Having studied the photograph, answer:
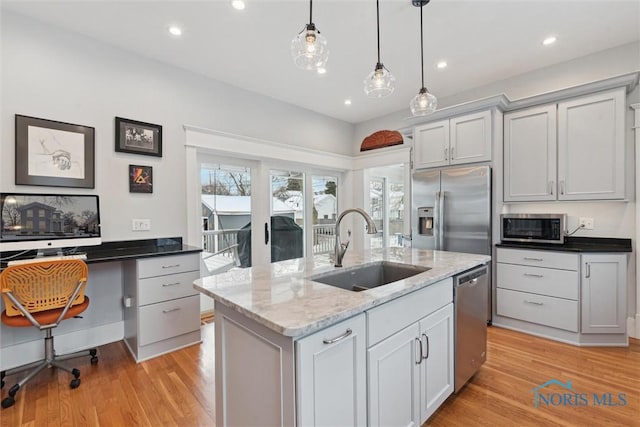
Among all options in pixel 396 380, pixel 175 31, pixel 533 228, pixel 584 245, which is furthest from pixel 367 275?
pixel 175 31

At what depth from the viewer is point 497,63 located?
311 centimetres

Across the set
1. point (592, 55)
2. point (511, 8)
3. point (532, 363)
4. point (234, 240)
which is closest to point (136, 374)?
point (234, 240)

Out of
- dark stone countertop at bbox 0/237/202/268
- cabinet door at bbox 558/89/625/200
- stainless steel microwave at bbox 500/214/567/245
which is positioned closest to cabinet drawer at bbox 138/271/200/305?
dark stone countertop at bbox 0/237/202/268

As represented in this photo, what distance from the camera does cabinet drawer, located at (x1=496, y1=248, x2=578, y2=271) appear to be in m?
2.74

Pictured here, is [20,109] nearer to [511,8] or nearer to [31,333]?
[31,333]

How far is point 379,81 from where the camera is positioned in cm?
203

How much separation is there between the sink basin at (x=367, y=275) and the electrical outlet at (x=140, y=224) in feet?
7.04

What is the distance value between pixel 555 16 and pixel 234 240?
3.94 meters

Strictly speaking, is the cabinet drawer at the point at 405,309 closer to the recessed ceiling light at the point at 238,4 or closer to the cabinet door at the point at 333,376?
the cabinet door at the point at 333,376

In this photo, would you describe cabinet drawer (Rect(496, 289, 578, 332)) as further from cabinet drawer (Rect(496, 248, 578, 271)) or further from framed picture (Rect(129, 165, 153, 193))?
framed picture (Rect(129, 165, 153, 193))

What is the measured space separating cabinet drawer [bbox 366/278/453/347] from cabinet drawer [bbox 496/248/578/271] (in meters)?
1.72

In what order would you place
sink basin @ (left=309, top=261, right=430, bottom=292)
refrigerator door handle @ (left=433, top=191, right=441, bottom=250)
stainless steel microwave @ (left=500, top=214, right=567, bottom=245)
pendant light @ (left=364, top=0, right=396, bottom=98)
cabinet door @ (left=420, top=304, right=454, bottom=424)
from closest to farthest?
cabinet door @ (left=420, top=304, right=454, bottom=424) < sink basin @ (left=309, top=261, right=430, bottom=292) < pendant light @ (left=364, top=0, right=396, bottom=98) < stainless steel microwave @ (left=500, top=214, right=567, bottom=245) < refrigerator door handle @ (left=433, top=191, right=441, bottom=250)

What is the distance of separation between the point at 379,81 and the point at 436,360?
5.98 ft

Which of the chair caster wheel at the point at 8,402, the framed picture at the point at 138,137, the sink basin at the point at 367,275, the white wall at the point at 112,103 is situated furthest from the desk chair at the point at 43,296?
the sink basin at the point at 367,275
